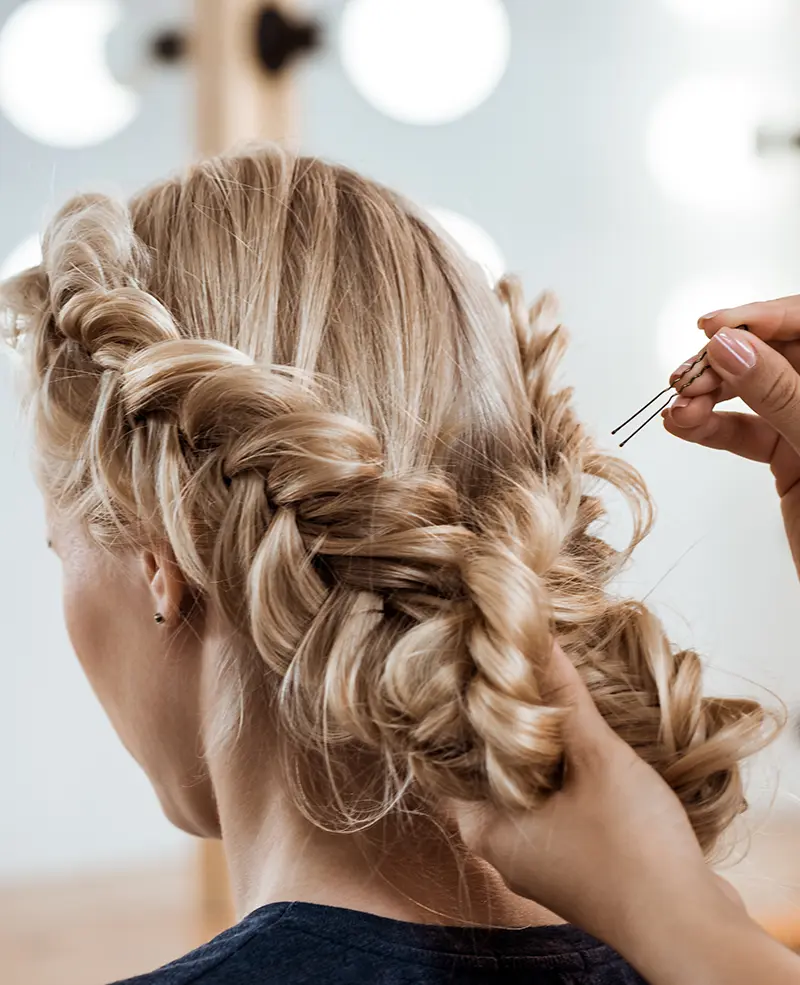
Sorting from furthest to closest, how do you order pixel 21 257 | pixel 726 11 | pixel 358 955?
pixel 726 11
pixel 21 257
pixel 358 955

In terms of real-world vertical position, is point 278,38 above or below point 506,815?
above

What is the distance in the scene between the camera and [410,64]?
1458 mm

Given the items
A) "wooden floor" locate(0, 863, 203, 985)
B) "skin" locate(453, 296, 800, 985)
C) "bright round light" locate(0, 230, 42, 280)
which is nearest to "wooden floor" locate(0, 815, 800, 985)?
"wooden floor" locate(0, 863, 203, 985)

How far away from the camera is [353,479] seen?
58cm

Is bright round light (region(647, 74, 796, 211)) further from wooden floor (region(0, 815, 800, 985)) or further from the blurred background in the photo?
wooden floor (region(0, 815, 800, 985))

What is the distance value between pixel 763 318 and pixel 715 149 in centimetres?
99

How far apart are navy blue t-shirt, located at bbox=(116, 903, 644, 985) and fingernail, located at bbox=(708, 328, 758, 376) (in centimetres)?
34

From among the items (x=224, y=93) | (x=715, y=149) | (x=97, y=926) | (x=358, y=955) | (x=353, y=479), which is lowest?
(x=97, y=926)

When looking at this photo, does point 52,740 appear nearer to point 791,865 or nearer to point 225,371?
point 791,865

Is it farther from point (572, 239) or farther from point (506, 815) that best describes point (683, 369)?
point (572, 239)

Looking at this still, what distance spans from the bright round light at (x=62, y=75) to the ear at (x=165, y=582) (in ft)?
3.47

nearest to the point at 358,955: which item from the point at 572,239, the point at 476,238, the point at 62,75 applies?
A: the point at 476,238

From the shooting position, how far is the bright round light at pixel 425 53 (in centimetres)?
143

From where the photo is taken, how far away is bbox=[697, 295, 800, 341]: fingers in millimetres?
663
